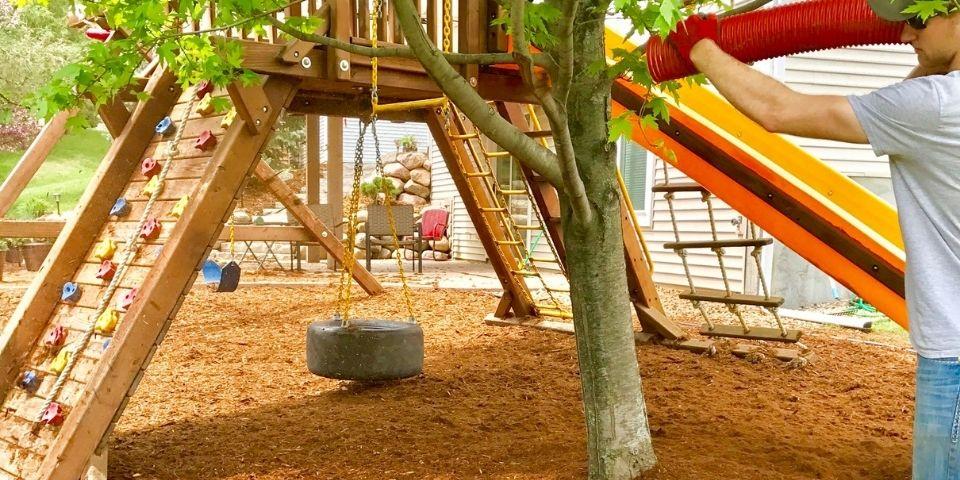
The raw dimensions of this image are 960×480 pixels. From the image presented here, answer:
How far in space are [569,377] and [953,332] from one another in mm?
3762

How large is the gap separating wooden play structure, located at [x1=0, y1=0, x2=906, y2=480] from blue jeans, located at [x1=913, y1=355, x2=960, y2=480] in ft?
5.39

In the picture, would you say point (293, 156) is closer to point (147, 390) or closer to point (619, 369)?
point (147, 390)

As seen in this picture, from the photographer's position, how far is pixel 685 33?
203 centimetres

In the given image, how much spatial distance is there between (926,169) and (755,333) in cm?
443

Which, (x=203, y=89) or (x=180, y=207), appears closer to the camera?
(x=180, y=207)

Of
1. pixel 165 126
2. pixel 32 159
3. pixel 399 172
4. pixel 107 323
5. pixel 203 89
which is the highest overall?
pixel 203 89

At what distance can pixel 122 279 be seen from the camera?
3.80 meters

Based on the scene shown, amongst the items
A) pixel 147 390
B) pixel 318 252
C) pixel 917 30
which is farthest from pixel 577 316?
pixel 318 252

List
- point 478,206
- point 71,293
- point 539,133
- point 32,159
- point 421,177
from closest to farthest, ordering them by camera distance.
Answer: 1. point 71,293
2. point 539,133
3. point 32,159
4. point 478,206
5. point 421,177

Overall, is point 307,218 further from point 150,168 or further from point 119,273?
point 119,273

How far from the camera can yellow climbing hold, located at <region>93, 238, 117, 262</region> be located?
3.99 meters

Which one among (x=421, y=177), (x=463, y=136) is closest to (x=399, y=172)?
(x=421, y=177)

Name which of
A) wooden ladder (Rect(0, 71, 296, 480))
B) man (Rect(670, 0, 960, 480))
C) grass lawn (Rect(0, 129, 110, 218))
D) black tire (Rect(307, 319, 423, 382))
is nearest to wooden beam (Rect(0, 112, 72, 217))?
wooden ladder (Rect(0, 71, 296, 480))

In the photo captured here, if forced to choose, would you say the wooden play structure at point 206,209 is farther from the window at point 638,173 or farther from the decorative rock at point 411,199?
the decorative rock at point 411,199
